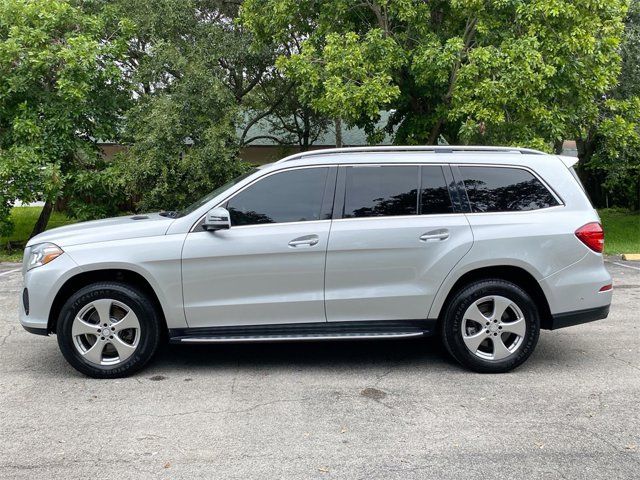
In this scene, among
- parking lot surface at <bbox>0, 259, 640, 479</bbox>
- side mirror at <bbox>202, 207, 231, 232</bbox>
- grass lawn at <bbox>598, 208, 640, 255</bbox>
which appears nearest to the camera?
parking lot surface at <bbox>0, 259, 640, 479</bbox>

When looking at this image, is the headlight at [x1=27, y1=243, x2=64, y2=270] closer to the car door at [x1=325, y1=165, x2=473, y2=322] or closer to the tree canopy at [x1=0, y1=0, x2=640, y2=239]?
the car door at [x1=325, y1=165, x2=473, y2=322]

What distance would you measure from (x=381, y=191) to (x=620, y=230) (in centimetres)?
1433

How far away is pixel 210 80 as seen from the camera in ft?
41.7

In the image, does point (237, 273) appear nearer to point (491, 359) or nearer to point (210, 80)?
point (491, 359)

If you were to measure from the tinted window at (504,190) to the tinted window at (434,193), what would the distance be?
0.66ft

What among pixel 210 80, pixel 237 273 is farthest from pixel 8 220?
pixel 237 273

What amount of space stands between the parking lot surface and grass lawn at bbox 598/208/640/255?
8018mm

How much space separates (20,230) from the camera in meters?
17.9

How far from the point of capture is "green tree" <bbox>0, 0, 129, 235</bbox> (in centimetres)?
1205

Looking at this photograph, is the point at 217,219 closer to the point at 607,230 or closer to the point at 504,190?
the point at 504,190

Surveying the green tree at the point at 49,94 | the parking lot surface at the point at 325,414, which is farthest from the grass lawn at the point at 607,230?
the parking lot surface at the point at 325,414

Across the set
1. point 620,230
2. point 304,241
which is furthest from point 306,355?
point 620,230

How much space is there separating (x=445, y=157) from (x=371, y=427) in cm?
249

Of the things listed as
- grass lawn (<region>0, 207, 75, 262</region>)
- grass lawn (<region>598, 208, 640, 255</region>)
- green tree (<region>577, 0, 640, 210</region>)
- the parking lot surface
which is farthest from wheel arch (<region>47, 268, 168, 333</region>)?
grass lawn (<region>598, 208, 640, 255</region>)
